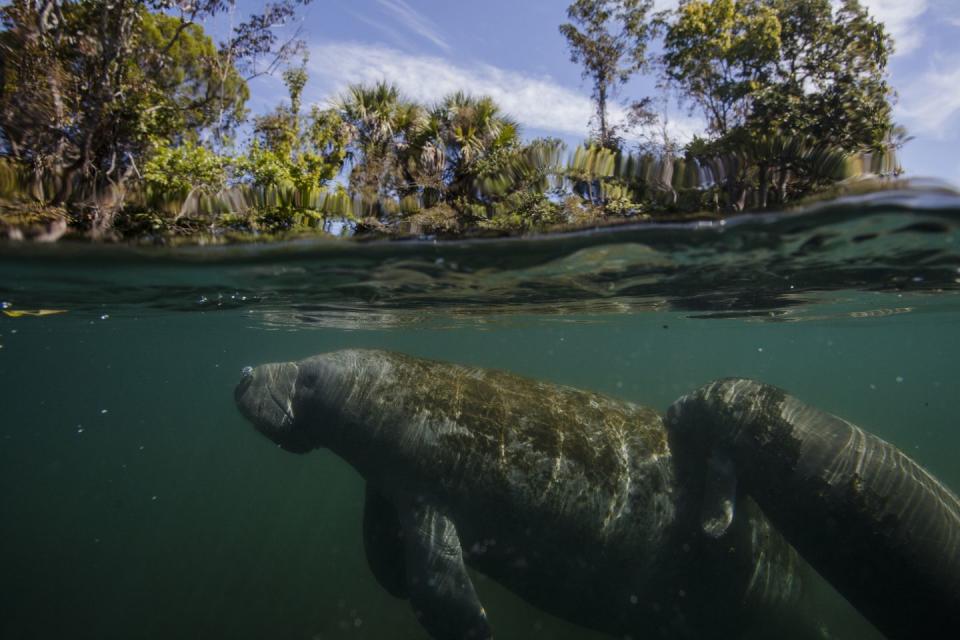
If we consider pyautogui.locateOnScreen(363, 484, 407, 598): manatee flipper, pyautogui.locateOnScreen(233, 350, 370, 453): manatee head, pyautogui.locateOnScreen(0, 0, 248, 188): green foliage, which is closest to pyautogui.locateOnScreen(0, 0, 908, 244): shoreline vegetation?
pyautogui.locateOnScreen(0, 0, 248, 188): green foliage

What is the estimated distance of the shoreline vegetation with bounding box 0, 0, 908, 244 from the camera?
318 inches

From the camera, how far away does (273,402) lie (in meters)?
6.28

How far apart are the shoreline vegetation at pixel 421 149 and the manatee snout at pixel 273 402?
3.10m

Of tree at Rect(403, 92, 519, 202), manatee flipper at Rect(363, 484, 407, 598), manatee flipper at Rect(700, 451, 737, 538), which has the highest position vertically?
tree at Rect(403, 92, 519, 202)

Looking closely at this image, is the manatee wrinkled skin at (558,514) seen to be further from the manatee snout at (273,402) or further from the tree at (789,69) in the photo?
the tree at (789,69)

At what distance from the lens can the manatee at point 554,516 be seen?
5.30 meters

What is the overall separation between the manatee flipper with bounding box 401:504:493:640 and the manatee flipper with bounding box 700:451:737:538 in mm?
2275

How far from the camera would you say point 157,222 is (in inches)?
340

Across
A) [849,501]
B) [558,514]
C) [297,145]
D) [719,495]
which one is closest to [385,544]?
[558,514]

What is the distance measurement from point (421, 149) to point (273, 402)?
28.0 ft

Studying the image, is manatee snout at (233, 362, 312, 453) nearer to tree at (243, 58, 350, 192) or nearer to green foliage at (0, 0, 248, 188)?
tree at (243, 58, 350, 192)

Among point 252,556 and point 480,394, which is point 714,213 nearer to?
point 480,394

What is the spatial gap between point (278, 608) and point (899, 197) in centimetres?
1374

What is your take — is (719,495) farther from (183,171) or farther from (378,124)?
(378,124)
